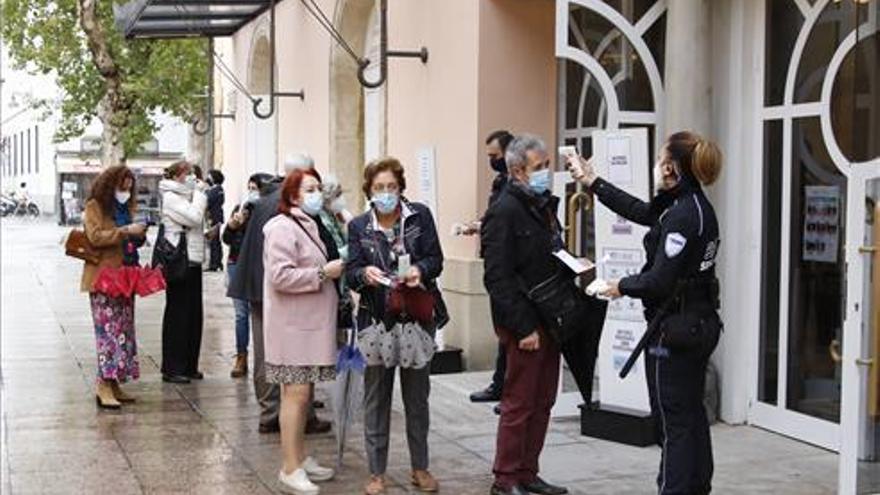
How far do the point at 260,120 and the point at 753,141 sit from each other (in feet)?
42.6

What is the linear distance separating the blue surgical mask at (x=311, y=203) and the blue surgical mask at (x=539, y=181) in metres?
1.20

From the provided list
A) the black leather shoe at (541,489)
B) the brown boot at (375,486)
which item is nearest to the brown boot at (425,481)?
the brown boot at (375,486)

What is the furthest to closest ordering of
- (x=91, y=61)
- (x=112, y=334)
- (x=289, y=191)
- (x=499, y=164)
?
1. (x=91, y=61)
2. (x=112, y=334)
3. (x=499, y=164)
4. (x=289, y=191)

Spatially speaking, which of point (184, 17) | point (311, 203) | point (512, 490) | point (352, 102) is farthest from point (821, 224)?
point (184, 17)

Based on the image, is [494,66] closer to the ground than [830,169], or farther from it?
farther from it

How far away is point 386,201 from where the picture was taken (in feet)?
20.0

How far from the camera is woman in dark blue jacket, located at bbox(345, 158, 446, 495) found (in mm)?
6023

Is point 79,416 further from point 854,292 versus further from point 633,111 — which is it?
point 854,292

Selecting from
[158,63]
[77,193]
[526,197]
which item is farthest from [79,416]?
[77,193]

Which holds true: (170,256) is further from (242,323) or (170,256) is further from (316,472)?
(316,472)

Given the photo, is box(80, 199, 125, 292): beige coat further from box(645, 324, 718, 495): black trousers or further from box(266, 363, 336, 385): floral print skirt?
box(645, 324, 718, 495): black trousers

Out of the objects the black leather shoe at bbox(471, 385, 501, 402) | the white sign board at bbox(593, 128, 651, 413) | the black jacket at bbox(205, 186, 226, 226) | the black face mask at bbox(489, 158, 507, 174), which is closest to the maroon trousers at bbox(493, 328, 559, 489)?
the white sign board at bbox(593, 128, 651, 413)

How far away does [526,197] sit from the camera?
589 cm

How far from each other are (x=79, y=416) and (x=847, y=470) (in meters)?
5.34
